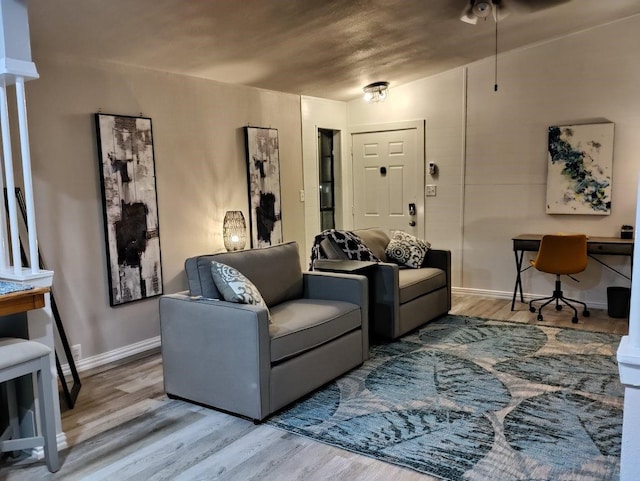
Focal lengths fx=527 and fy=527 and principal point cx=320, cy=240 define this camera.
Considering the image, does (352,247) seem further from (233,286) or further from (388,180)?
(388,180)

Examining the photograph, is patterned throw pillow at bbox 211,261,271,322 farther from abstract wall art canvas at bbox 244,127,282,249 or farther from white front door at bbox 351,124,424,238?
white front door at bbox 351,124,424,238

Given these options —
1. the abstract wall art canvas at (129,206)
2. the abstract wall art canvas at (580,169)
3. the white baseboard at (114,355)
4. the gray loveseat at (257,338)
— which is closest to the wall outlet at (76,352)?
the white baseboard at (114,355)

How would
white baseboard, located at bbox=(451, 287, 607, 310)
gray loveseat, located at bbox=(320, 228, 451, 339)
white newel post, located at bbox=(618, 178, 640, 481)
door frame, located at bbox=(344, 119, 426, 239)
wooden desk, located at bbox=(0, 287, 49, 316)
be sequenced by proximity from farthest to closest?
1. door frame, located at bbox=(344, 119, 426, 239)
2. white baseboard, located at bbox=(451, 287, 607, 310)
3. gray loveseat, located at bbox=(320, 228, 451, 339)
4. wooden desk, located at bbox=(0, 287, 49, 316)
5. white newel post, located at bbox=(618, 178, 640, 481)

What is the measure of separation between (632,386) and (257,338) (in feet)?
5.55

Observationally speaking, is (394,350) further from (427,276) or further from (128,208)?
(128,208)

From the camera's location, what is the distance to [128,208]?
12.7 feet

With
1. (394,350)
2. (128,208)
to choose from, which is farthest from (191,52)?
(394,350)

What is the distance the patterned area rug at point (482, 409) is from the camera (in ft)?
7.81

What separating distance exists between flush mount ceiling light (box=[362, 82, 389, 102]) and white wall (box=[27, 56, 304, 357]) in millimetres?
1162

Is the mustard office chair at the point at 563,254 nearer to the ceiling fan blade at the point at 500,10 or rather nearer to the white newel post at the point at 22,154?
the ceiling fan blade at the point at 500,10

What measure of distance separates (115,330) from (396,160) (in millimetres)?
3627

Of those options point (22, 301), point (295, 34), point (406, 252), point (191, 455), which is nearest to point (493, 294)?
point (406, 252)

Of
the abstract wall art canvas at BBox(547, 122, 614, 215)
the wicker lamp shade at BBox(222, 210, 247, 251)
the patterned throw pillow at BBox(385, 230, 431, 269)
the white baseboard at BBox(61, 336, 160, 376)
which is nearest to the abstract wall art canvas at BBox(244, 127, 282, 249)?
the wicker lamp shade at BBox(222, 210, 247, 251)

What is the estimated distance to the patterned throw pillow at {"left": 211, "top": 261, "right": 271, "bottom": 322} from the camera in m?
2.91
